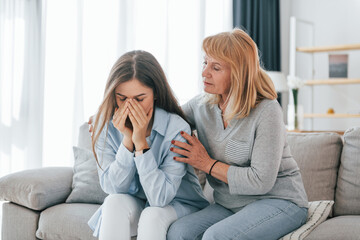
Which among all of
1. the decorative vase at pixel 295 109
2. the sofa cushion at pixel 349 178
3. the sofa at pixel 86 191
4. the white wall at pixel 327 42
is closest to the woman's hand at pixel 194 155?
the sofa at pixel 86 191

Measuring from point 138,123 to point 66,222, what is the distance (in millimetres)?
722

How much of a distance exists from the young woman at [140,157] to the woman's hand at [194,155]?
36 mm

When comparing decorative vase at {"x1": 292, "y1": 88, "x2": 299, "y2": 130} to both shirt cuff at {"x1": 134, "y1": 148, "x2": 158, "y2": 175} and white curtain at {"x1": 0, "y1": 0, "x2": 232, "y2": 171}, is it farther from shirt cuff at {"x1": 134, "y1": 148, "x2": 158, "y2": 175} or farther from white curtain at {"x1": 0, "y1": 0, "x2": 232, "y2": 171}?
shirt cuff at {"x1": 134, "y1": 148, "x2": 158, "y2": 175}

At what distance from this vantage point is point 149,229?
1.47 m

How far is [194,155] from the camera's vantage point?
164cm

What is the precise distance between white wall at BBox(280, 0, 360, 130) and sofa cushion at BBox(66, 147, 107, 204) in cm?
326

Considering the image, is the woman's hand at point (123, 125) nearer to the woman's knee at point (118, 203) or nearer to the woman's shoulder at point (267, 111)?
the woman's knee at point (118, 203)

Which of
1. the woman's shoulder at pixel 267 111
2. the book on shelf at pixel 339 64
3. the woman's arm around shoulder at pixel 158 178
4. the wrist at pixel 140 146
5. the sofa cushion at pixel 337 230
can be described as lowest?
the sofa cushion at pixel 337 230

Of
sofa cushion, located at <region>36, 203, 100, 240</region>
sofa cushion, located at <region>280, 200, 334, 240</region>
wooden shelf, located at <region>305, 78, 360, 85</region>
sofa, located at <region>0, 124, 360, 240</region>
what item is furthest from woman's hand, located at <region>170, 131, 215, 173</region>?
wooden shelf, located at <region>305, 78, 360, 85</region>

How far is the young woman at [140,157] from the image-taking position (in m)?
1.53

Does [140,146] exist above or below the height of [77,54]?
below

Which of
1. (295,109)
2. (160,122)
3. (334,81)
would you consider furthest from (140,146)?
(334,81)

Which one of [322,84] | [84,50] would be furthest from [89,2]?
[322,84]

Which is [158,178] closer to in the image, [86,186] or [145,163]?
[145,163]
